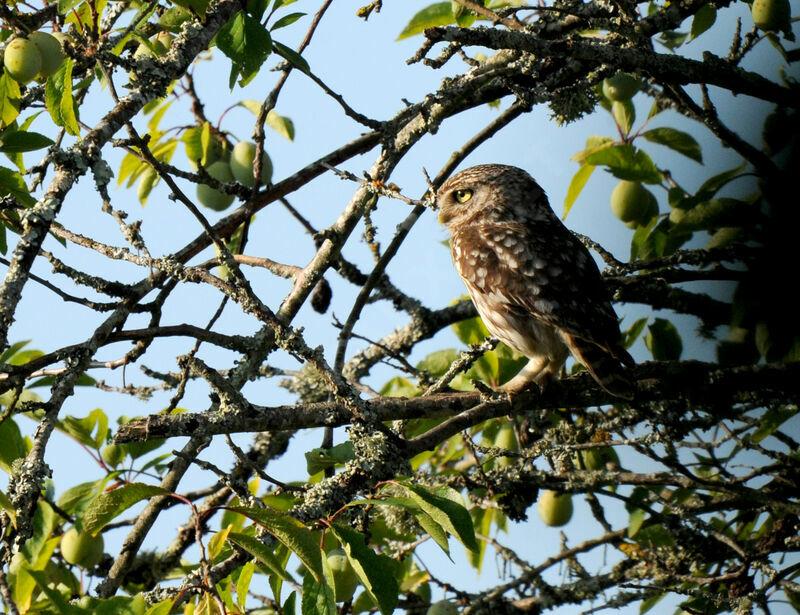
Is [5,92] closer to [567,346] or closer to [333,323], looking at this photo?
[333,323]

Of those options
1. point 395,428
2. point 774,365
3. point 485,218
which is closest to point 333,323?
point 395,428

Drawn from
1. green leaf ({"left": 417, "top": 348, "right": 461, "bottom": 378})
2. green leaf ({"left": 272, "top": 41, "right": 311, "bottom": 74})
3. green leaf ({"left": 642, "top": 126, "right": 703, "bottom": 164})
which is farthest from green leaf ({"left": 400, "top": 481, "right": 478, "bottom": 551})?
green leaf ({"left": 642, "top": 126, "right": 703, "bottom": 164})

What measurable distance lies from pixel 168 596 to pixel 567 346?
180 cm

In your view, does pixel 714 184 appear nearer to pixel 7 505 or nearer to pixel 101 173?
pixel 101 173

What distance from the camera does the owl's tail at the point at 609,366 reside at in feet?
10.1

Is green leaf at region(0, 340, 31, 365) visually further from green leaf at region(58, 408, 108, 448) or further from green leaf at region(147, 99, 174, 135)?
green leaf at region(147, 99, 174, 135)

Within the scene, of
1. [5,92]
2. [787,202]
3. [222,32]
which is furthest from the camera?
[787,202]

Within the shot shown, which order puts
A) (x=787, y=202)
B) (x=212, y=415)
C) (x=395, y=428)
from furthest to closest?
(x=787, y=202) < (x=395, y=428) < (x=212, y=415)

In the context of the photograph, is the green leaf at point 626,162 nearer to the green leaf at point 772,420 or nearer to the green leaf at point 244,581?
the green leaf at point 772,420

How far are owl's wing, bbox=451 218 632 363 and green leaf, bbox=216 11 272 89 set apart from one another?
1.45 m

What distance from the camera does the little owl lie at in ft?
10.7

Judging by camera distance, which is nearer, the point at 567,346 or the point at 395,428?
the point at 395,428

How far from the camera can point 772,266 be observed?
3.43m

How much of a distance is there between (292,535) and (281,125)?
2676 mm
